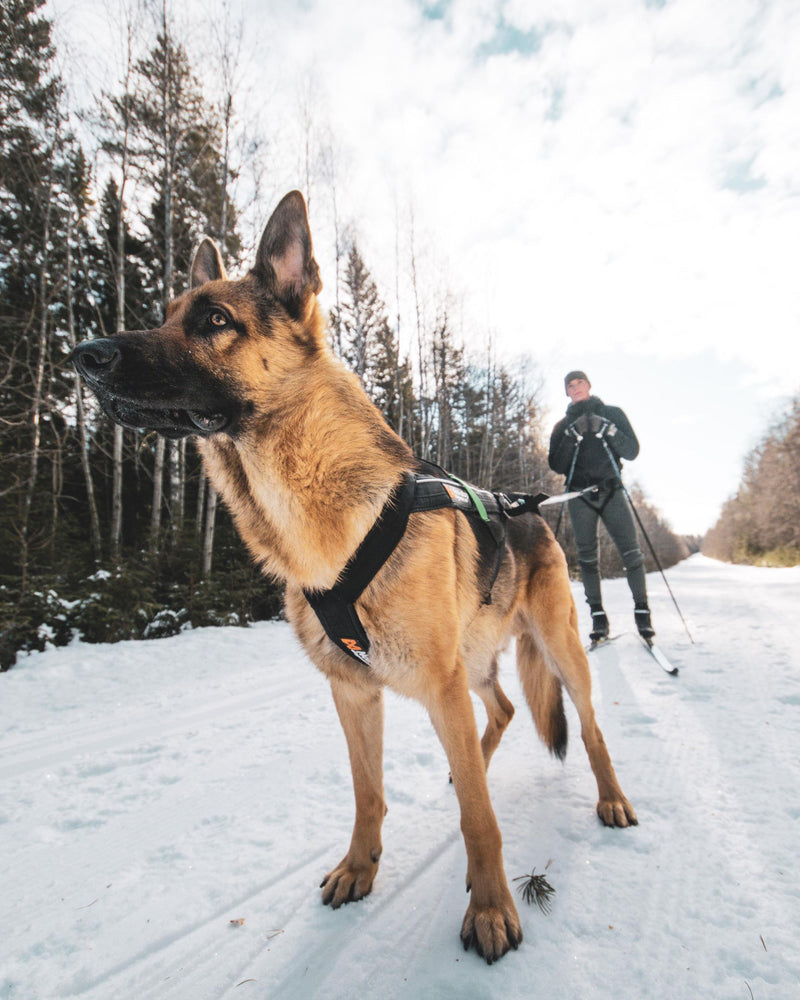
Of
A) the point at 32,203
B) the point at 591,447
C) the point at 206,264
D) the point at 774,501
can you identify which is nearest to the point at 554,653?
the point at 206,264

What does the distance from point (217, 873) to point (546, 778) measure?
5.35 ft

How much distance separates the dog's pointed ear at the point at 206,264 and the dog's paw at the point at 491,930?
2994mm

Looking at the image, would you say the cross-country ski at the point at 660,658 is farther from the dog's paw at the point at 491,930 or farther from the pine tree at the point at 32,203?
the pine tree at the point at 32,203

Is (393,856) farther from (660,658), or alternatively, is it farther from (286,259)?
(660,658)

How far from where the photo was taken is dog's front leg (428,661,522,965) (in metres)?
1.45

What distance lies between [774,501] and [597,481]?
42.5m

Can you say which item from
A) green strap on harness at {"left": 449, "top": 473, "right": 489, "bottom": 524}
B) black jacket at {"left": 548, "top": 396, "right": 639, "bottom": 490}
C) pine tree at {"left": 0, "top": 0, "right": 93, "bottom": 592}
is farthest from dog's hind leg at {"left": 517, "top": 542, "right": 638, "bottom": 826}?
pine tree at {"left": 0, "top": 0, "right": 93, "bottom": 592}

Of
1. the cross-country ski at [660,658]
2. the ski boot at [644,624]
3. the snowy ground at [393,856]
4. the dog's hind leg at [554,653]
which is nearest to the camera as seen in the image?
the snowy ground at [393,856]

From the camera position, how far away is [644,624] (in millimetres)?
4891

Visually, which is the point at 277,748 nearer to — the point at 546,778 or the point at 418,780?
the point at 418,780

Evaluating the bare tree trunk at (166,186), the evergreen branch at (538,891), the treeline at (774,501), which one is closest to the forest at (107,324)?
the bare tree trunk at (166,186)

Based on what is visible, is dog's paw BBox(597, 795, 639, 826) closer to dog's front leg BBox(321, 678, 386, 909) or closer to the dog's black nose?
dog's front leg BBox(321, 678, 386, 909)

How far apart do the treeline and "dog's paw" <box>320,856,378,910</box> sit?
4048 cm

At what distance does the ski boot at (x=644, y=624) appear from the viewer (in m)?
4.83
